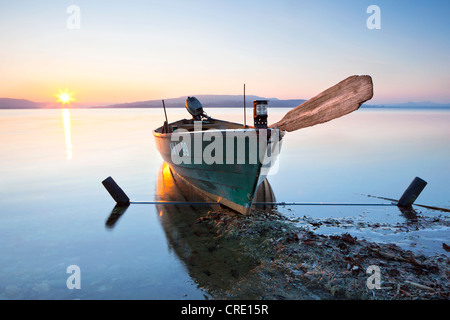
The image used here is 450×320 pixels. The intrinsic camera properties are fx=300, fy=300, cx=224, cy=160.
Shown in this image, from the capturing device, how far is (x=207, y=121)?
567 inches

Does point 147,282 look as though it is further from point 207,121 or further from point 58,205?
point 207,121

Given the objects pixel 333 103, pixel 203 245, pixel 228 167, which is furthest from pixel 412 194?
pixel 203 245

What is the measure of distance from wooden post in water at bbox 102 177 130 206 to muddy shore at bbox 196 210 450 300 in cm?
480

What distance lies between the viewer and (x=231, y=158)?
7.91m

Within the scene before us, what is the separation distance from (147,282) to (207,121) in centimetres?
984

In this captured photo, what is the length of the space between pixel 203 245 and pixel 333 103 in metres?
4.12

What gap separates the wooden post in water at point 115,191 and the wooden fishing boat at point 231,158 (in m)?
2.33

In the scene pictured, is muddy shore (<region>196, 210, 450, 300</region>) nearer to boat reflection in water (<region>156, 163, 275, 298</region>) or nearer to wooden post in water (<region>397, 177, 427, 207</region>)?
boat reflection in water (<region>156, 163, 275, 298</region>)

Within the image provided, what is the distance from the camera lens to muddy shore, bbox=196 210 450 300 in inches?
183

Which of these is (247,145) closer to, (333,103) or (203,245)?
(333,103)

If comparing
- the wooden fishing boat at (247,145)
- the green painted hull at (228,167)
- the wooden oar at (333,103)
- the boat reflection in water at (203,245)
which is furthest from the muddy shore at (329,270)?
the wooden oar at (333,103)

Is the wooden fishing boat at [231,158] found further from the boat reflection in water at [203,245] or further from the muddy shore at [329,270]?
the muddy shore at [329,270]

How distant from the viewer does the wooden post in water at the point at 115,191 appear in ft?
33.0

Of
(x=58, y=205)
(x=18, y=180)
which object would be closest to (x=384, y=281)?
(x=58, y=205)
